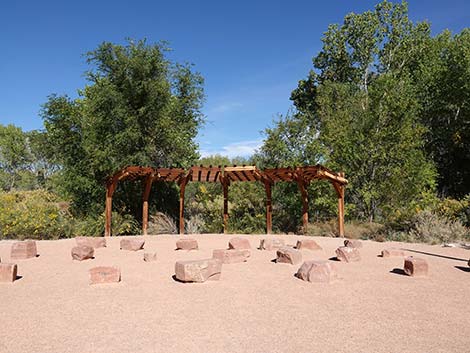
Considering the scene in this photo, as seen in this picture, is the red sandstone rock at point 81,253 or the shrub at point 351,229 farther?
the shrub at point 351,229

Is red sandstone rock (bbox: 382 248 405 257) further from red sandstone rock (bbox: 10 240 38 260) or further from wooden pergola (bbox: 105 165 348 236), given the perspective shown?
red sandstone rock (bbox: 10 240 38 260)

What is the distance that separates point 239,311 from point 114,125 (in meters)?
11.0

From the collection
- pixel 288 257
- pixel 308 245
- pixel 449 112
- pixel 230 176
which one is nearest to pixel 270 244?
pixel 308 245

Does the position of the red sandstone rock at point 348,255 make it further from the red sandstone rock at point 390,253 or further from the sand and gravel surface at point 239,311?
the red sandstone rock at point 390,253

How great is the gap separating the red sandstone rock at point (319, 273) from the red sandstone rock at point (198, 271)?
136cm

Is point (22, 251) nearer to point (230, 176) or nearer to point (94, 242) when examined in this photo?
point (94, 242)

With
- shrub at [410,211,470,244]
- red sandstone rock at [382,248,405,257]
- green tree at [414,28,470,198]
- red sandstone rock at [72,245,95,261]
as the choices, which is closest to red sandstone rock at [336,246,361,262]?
red sandstone rock at [382,248,405,257]

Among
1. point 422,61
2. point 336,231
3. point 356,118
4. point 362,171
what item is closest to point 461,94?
point 422,61

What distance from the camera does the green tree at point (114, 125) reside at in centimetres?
1320

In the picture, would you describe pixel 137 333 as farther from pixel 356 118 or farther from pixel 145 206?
pixel 356 118

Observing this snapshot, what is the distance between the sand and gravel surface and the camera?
3.25 meters

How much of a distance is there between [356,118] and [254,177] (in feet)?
18.5

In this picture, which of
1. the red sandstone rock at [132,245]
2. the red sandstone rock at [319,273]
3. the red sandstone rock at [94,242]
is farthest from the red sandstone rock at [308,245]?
the red sandstone rock at [94,242]

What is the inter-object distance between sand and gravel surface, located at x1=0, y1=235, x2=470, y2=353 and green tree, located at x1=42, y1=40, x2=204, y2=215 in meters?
6.96
